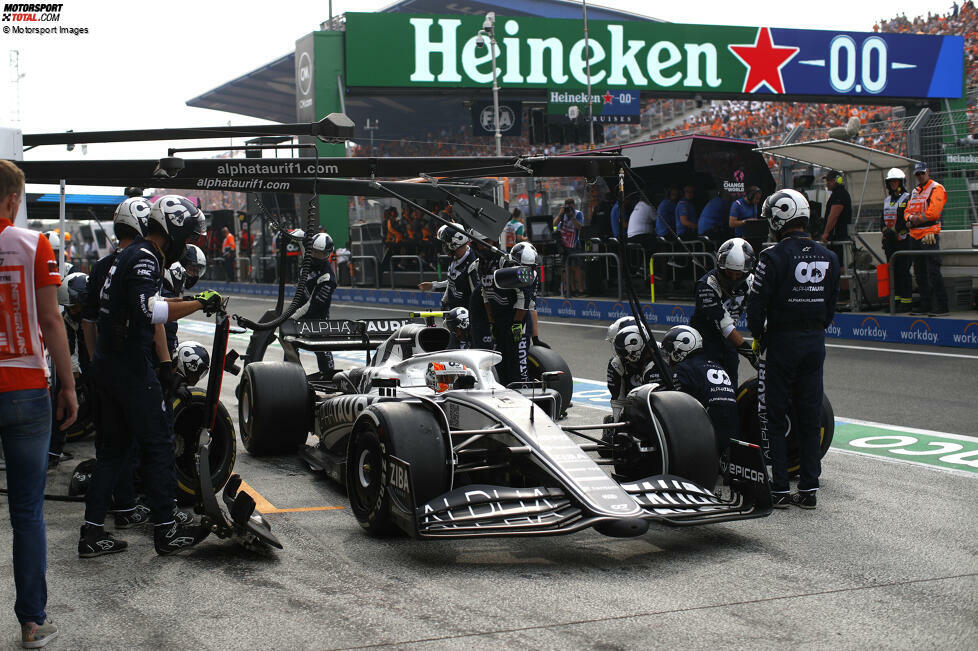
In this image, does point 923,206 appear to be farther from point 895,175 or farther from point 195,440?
point 195,440

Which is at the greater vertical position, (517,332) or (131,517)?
(517,332)

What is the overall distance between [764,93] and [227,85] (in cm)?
2789

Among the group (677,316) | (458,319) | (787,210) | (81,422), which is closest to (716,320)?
(787,210)

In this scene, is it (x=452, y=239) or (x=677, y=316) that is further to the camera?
(x=677, y=316)

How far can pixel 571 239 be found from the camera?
22406 millimetres

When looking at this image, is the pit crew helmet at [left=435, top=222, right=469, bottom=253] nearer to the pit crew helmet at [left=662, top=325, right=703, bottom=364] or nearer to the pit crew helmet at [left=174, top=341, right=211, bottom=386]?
the pit crew helmet at [left=174, top=341, right=211, bottom=386]

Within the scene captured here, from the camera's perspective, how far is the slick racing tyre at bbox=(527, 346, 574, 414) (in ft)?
31.5

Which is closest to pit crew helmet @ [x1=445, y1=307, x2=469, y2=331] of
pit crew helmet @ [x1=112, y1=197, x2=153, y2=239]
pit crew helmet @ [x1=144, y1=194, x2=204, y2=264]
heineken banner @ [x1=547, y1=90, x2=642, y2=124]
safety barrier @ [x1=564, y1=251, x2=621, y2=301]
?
pit crew helmet @ [x1=144, y1=194, x2=204, y2=264]

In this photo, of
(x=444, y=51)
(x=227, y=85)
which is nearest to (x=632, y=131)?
(x=444, y=51)

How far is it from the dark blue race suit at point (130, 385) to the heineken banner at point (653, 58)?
26.2m

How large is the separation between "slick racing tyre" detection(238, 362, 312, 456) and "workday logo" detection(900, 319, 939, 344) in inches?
379

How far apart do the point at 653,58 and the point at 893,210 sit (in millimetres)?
19747

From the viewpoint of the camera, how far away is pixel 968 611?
4746 mm

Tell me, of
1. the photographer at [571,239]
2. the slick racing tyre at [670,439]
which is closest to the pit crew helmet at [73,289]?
the slick racing tyre at [670,439]
